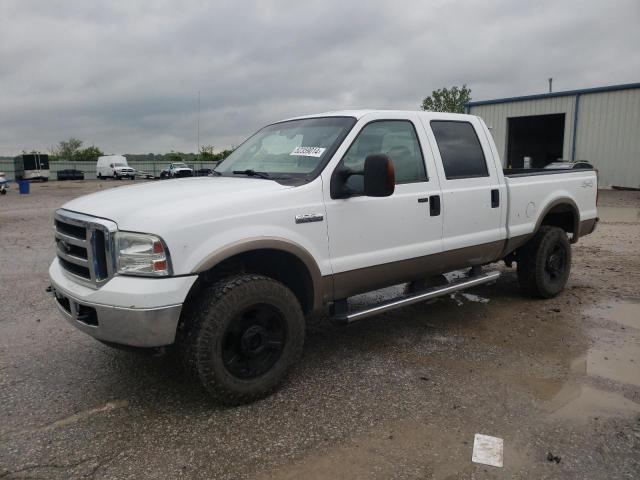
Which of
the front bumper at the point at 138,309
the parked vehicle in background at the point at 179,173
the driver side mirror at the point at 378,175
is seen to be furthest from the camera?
the parked vehicle in background at the point at 179,173

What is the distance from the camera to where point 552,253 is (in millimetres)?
5695

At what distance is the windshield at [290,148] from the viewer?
377cm

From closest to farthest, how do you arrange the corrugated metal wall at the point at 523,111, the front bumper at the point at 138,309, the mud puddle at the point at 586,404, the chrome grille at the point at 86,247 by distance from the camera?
the front bumper at the point at 138,309, the chrome grille at the point at 86,247, the mud puddle at the point at 586,404, the corrugated metal wall at the point at 523,111

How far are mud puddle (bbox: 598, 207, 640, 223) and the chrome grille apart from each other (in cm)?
1229

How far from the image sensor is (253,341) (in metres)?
3.27

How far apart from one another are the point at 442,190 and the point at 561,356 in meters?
1.64

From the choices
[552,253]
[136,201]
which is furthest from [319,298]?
[552,253]

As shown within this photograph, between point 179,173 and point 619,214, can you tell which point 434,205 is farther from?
point 619,214

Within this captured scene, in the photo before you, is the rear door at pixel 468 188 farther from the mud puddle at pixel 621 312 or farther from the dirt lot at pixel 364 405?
the mud puddle at pixel 621 312

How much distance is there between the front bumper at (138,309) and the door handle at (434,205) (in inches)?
83.2

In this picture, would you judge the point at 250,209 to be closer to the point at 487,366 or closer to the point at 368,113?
the point at 368,113

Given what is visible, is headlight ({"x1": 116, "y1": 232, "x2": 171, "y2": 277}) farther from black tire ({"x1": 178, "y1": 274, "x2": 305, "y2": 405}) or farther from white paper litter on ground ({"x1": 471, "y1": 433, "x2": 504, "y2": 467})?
white paper litter on ground ({"x1": 471, "y1": 433, "x2": 504, "y2": 467})

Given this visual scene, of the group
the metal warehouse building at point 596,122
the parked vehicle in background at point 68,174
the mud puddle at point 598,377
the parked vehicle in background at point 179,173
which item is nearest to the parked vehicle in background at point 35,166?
the parked vehicle in background at point 68,174

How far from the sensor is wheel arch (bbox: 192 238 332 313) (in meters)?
3.16
